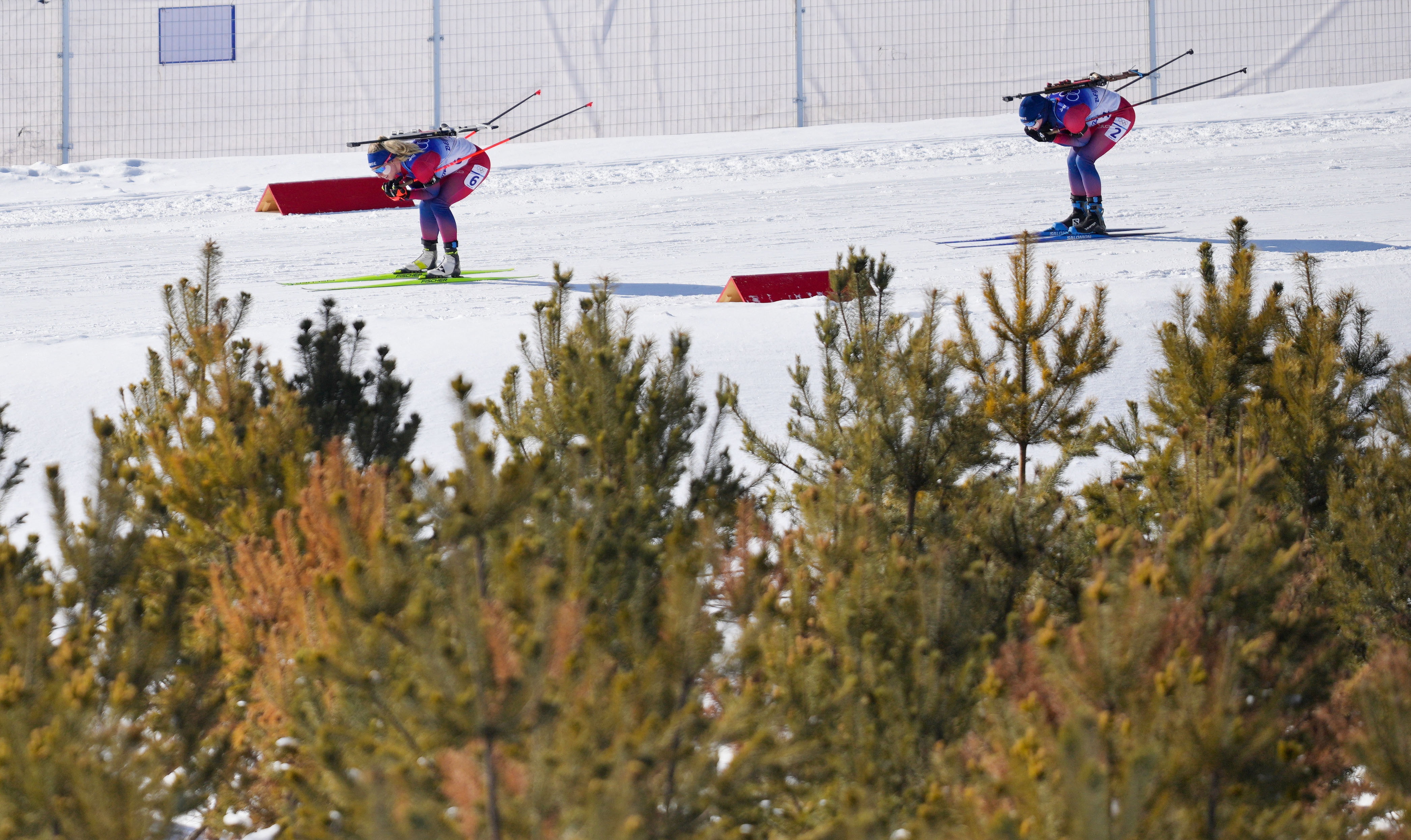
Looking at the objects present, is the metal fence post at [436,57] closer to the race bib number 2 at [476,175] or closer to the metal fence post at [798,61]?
the metal fence post at [798,61]

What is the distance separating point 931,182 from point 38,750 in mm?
13741

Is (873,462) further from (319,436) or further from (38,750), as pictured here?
(38,750)

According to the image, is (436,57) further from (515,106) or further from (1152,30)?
(1152,30)

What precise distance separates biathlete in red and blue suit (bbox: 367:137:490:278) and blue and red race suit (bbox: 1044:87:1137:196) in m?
5.27

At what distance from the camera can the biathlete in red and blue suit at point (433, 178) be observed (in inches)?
424

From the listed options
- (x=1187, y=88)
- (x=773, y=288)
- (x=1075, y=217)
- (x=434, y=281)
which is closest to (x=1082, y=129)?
(x=1075, y=217)

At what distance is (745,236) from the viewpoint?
1278 centimetres

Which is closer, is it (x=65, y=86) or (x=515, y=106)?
(x=515, y=106)

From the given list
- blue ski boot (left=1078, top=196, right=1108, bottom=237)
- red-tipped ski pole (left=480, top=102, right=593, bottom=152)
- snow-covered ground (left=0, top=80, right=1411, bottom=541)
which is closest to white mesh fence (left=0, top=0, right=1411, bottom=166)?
snow-covered ground (left=0, top=80, right=1411, bottom=541)

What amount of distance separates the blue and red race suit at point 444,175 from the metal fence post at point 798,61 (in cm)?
966

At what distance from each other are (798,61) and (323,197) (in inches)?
333

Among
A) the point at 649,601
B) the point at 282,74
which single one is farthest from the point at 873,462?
the point at 282,74

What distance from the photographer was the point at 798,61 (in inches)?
789

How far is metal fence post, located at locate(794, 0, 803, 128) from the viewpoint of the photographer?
2000 cm
